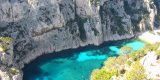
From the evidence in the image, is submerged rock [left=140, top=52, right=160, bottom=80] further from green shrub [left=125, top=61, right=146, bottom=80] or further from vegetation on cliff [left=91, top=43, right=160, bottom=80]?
green shrub [left=125, top=61, right=146, bottom=80]

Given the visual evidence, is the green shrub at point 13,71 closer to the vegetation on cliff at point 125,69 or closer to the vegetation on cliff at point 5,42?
the vegetation on cliff at point 5,42

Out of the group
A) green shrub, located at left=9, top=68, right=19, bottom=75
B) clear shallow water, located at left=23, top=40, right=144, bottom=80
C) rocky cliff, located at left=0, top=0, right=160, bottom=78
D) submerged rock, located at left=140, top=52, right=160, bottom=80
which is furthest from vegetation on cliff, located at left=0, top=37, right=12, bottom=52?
submerged rock, located at left=140, top=52, right=160, bottom=80

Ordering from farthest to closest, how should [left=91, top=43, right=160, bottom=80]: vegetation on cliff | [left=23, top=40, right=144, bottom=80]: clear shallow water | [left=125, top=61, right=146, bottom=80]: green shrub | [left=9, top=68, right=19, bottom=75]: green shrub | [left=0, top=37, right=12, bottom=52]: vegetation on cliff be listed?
[left=23, top=40, right=144, bottom=80]: clear shallow water
[left=0, top=37, right=12, bottom=52]: vegetation on cliff
[left=9, top=68, right=19, bottom=75]: green shrub
[left=91, top=43, right=160, bottom=80]: vegetation on cliff
[left=125, top=61, right=146, bottom=80]: green shrub

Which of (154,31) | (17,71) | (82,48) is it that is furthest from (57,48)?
(154,31)

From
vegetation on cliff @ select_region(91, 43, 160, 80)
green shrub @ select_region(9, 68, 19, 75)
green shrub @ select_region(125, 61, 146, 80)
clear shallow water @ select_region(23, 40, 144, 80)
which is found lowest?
clear shallow water @ select_region(23, 40, 144, 80)

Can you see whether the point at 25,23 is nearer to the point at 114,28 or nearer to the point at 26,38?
the point at 26,38

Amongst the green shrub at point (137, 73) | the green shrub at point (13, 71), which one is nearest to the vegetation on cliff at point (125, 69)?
the green shrub at point (137, 73)
